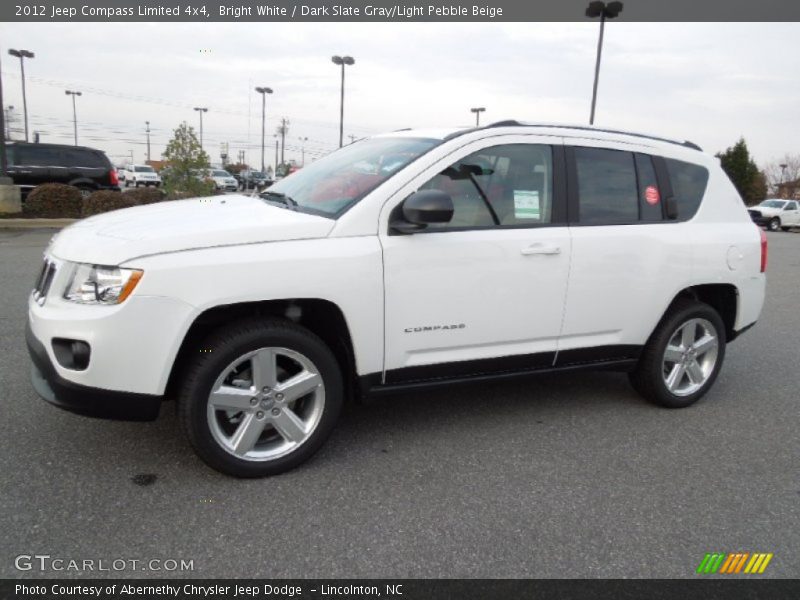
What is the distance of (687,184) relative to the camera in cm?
416

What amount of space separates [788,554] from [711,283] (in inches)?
79.1

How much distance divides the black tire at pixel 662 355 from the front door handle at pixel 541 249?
107cm

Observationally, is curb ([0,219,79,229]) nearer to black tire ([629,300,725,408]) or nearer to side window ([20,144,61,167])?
side window ([20,144,61,167])

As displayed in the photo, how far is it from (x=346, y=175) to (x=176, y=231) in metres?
1.15

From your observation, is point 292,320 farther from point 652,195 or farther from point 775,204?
point 775,204

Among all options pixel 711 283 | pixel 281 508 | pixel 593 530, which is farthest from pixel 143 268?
pixel 711 283

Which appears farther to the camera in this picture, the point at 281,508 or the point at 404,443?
the point at 404,443

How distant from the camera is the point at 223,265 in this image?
2740 millimetres

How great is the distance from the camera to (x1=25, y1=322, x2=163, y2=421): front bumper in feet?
8.83

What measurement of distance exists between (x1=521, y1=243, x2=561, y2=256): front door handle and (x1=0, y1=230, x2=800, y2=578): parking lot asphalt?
3.58ft
